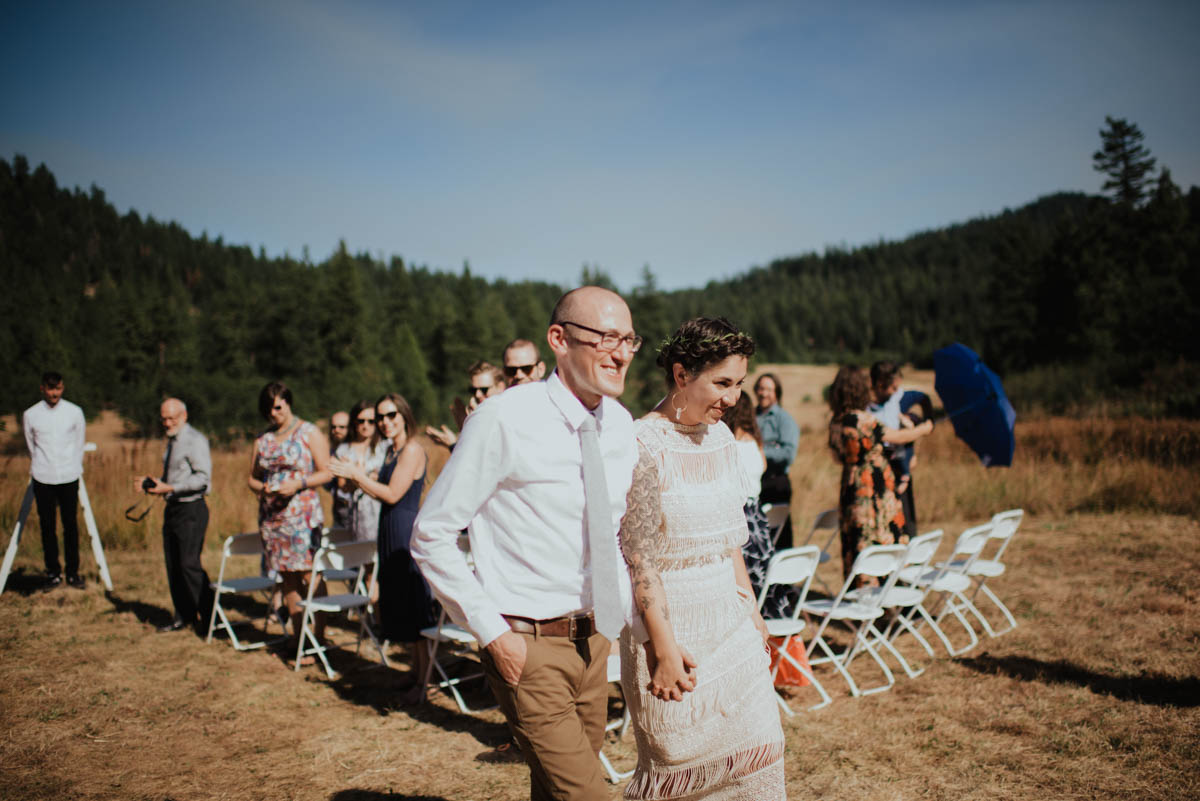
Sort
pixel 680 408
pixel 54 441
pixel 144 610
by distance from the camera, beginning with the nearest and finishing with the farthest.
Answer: pixel 680 408 → pixel 144 610 → pixel 54 441

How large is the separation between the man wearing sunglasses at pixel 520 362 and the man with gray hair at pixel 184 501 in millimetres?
3013

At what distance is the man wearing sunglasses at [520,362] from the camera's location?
5.25m

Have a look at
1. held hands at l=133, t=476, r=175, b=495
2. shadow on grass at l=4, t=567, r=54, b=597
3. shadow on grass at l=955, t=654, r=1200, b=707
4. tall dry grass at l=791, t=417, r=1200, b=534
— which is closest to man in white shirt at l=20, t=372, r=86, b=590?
shadow on grass at l=4, t=567, r=54, b=597

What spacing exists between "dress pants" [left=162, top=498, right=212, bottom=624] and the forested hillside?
2478 cm

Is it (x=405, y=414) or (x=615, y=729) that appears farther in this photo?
(x=405, y=414)

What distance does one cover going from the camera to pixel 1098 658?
564 centimetres

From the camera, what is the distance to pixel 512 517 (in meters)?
2.19

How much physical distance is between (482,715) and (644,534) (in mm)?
3280

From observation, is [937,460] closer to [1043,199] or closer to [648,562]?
[648,562]

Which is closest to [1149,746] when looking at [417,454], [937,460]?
[417,454]

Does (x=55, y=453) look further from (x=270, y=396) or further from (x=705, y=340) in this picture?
(x=705, y=340)

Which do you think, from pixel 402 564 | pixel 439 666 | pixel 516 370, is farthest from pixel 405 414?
pixel 439 666

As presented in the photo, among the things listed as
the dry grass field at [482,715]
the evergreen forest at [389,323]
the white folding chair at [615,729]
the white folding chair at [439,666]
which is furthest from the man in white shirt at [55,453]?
the evergreen forest at [389,323]

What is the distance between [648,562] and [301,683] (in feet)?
14.6
